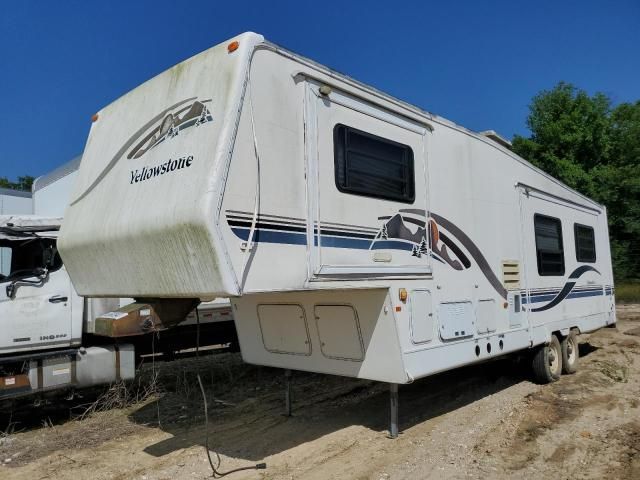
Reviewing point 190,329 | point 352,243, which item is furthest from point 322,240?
point 190,329

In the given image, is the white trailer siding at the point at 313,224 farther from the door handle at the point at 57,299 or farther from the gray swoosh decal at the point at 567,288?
the door handle at the point at 57,299

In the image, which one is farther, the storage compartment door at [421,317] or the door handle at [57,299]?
the door handle at [57,299]

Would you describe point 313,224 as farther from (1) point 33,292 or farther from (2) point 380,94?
(1) point 33,292

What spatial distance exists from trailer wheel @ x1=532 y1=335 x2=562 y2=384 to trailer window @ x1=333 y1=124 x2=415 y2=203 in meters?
3.77

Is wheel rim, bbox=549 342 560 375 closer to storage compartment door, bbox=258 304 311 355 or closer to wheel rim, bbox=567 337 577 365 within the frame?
wheel rim, bbox=567 337 577 365

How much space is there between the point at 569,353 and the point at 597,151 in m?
21.2

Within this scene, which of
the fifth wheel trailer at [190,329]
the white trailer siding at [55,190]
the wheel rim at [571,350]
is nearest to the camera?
the fifth wheel trailer at [190,329]

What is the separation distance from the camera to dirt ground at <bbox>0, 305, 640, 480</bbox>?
4887mm

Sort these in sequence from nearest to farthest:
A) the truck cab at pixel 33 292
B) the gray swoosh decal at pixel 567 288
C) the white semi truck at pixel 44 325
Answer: the white semi truck at pixel 44 325
the truck cab at pixel 33 292
the gray swoosh decal at pixel 567 288

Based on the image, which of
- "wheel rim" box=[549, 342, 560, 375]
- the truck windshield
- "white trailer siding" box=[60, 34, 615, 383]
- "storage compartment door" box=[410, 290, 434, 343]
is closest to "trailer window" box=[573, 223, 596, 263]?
"wheel rim" box=[549, 342, 560, 375]

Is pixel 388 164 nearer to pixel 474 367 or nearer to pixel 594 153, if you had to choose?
pixel 474 367

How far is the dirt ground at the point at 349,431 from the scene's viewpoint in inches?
192

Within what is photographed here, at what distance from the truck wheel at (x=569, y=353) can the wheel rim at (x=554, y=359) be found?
9.3 inches

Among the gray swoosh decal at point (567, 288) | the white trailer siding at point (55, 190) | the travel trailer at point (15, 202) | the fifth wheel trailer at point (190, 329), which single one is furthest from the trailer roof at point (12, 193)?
the gray swoosh decal at point (567, 288)
